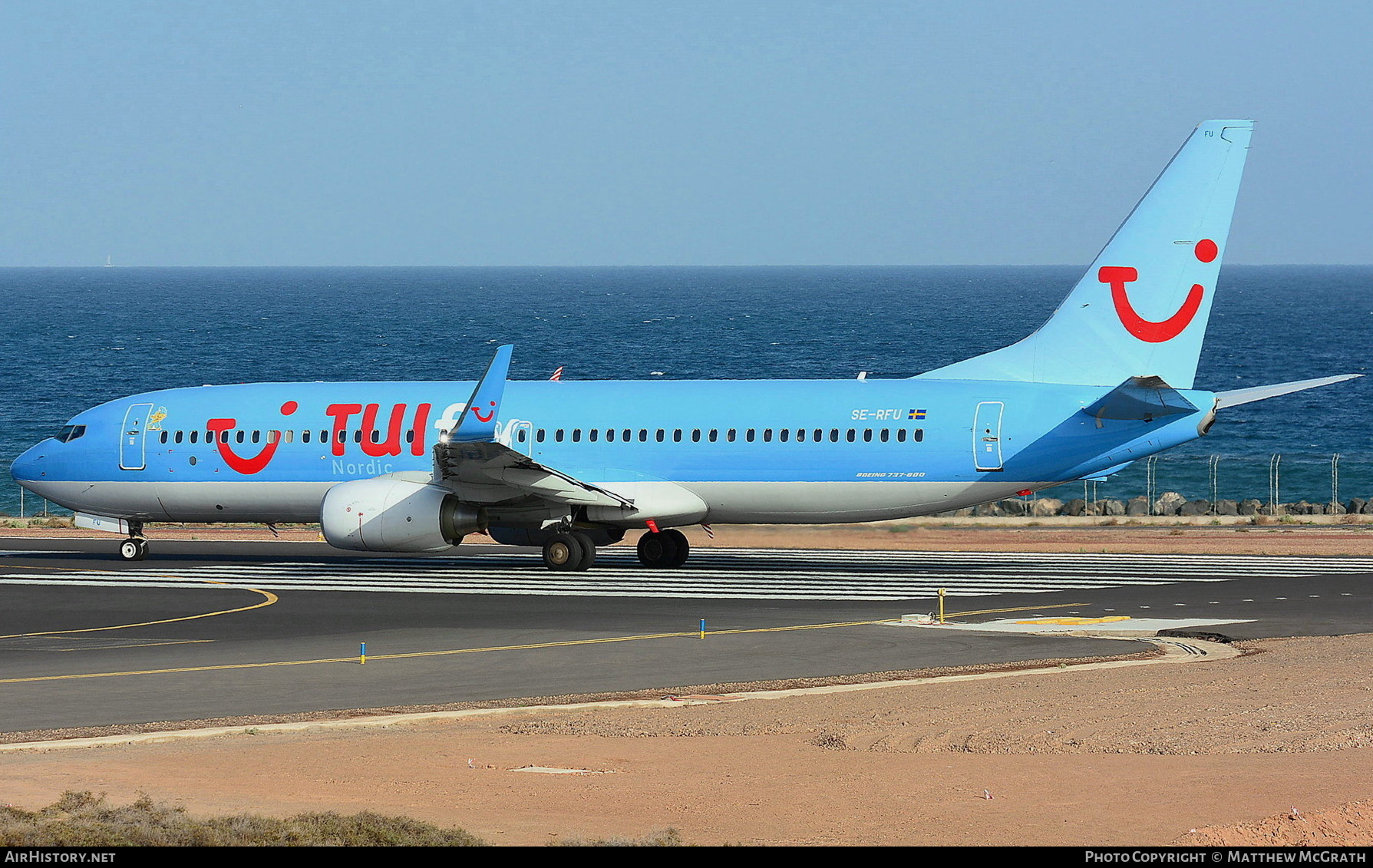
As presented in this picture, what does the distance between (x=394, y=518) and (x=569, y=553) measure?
390cm

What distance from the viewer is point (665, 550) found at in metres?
36.6

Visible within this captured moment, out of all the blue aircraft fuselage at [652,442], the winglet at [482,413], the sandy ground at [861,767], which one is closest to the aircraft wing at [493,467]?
the winglet at [482,413]

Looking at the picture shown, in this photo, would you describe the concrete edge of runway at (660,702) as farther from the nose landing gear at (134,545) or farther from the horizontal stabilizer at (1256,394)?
the nose landing gear at (134,545)

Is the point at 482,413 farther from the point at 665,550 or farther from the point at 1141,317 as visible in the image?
the point at 1141,317

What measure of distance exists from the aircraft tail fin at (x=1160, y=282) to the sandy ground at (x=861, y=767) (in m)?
13.8

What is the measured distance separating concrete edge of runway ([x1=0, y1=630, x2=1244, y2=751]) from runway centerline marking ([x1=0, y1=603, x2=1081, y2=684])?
4.31 meters

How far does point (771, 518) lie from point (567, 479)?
4.23 m

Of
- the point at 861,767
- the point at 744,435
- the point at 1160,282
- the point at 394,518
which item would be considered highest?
the point at 1160,282

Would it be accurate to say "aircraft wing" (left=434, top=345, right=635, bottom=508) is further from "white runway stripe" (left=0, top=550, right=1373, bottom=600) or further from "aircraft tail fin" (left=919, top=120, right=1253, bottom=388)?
"aircraft tail fin" (left=919, top=120, right=1253, bottom=388)

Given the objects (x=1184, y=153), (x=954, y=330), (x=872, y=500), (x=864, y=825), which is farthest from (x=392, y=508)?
(x=954, y=330)

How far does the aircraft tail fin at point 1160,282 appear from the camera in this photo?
3259 cm

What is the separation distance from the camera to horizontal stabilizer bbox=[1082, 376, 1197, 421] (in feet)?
103

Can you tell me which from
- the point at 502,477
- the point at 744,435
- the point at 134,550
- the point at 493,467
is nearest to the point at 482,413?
the point at 493,467

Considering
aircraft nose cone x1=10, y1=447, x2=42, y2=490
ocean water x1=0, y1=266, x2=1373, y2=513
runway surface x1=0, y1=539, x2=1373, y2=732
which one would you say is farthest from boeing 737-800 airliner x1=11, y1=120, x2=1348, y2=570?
ocean water x1=0, y1=266, x2=1373, y2=513
